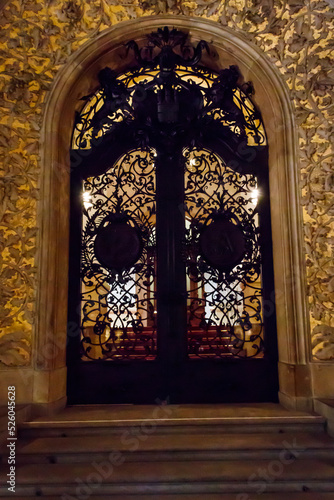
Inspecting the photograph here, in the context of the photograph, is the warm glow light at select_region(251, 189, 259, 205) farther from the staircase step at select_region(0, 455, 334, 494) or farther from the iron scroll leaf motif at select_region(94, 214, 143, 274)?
the staircase step at select_region(0, 455, 334, 494)

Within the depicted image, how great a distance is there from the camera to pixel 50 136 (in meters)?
3.15

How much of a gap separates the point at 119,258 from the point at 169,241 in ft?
1.45

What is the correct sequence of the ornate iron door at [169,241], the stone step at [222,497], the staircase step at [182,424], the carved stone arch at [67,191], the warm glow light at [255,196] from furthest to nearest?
the warm glow light at [255,196] → the ornate iron door at [169,241] → the carved stone arch at [67,191] → the staircase step at [182,424] → the stone step at [222,497]

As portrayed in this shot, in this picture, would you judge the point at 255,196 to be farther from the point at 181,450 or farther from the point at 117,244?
the point at 181,450

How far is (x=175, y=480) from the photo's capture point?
6.85 feet

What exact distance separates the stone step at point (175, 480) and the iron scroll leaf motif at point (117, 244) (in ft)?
5.02

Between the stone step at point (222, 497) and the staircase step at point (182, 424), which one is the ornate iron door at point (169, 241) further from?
the stone step at point (222, 497)

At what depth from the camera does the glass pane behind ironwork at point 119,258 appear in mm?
3182

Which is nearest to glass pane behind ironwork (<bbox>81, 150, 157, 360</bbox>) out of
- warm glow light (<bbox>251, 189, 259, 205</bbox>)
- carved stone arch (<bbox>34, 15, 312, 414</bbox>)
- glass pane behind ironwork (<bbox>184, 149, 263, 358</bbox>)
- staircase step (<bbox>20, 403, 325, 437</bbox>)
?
carved stone arch (<bbox>34, 15, 312, 414</bbox>)

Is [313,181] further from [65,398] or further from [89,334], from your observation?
[65,398]

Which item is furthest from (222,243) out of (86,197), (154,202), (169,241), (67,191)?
(67,191)

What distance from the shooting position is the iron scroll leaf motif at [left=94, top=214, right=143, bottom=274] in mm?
3230

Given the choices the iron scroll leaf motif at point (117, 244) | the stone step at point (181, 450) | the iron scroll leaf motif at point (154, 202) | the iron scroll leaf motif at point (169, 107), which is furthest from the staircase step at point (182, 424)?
the iron scroll leaf motif at point (169, 107)

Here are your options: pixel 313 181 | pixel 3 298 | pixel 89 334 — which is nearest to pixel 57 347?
pixel 89 334
